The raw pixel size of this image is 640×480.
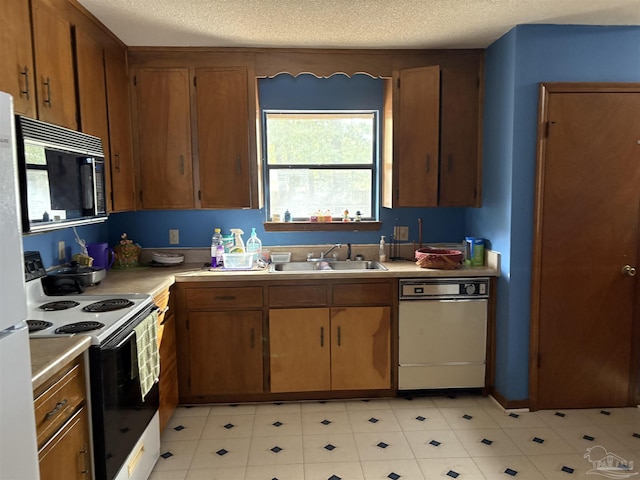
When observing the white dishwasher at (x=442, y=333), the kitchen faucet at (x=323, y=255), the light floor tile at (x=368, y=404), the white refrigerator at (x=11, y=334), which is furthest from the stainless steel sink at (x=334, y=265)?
the white refrigerator at (x=11, y=334)

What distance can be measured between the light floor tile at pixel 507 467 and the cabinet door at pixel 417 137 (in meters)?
1.65

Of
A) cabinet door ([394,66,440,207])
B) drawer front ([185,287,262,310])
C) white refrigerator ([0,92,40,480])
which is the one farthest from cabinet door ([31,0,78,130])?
cabinet door ([394,66,440,207])

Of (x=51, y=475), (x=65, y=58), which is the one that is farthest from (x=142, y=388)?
(x=65, y=58)

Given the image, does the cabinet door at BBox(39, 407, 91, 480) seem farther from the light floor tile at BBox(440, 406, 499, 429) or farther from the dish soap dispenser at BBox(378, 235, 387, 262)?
the dish soap dispenser at BBox(378, 235, 387, 262)

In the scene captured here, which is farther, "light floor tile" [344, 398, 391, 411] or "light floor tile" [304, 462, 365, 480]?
"light floor tile" [344, 398, 391, 411]

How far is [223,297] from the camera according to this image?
295 cm

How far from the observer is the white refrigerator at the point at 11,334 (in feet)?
3.40

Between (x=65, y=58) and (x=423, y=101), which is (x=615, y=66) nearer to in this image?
(x=423, y=101)

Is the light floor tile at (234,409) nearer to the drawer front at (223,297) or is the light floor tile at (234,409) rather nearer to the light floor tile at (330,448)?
the light floor tile at (330,448)

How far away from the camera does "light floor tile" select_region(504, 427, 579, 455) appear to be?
2.44m

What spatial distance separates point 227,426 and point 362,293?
1180 mm

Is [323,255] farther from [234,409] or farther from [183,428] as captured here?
[183,428]

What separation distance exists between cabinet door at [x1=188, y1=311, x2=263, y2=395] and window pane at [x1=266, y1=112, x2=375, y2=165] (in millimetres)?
1283

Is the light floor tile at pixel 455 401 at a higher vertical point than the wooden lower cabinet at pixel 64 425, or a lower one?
lower
